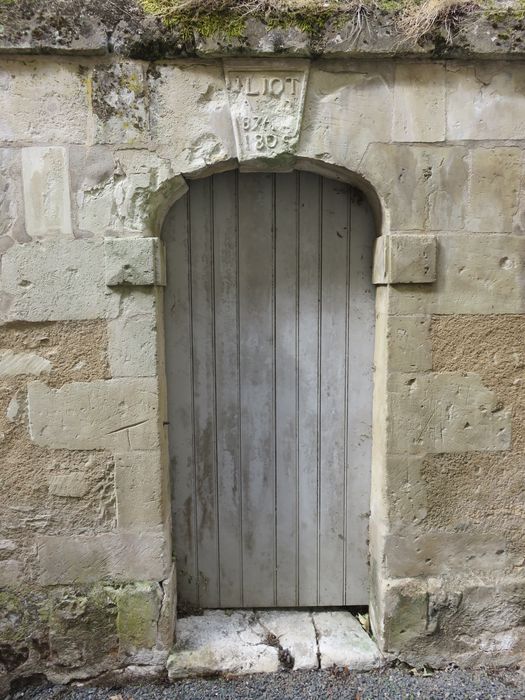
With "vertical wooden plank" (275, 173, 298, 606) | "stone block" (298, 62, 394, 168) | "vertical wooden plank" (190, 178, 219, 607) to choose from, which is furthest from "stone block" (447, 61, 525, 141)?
"vertical wooden plank" (190, 178, 219, 607)

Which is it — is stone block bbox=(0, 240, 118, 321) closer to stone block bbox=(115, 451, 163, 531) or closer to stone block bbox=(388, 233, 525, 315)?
stone block bbox=(115, 451, 163, 531)

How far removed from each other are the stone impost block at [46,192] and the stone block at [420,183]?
131cm

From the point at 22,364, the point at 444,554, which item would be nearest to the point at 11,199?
the point at 22,364

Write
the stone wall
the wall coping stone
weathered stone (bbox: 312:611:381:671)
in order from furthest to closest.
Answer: weathered stone (bbox: 312:611:381:671)
the stone wall
the wall coping stone

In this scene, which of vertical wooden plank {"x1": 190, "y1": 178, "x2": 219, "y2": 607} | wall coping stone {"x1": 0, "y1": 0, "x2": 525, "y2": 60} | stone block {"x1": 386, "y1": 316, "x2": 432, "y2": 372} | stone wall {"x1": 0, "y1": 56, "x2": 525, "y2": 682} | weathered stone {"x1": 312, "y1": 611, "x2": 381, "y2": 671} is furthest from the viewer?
vertical wooden plank {"x1": 190, "y1": 178, "x2": 219, "y2": 607}

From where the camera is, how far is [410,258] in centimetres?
210

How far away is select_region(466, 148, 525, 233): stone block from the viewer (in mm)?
2092

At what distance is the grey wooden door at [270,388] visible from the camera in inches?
93.0

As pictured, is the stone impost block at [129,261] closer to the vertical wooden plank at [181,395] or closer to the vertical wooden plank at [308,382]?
the vertical wooden plank at [181,395]

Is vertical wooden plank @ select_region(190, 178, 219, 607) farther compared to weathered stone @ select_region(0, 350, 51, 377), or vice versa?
vertical wooden plank @ select_region(190, 178, 219, 607)

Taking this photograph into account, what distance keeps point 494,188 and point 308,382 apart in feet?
4.05

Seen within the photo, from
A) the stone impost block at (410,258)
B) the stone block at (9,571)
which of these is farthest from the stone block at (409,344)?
the stone block at (9,571)

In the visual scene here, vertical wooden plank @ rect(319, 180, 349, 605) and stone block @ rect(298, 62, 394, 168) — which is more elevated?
stone block @ rect(298, 62, 394, 168)

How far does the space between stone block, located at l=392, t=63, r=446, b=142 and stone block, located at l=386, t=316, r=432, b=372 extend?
799mm
